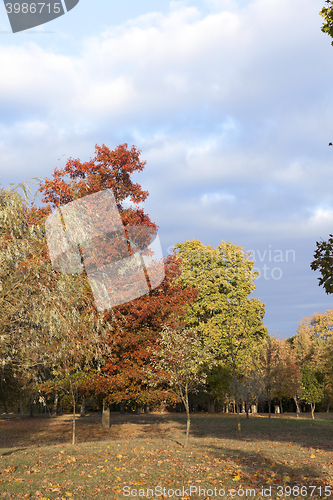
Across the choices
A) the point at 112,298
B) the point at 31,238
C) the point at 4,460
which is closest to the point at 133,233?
the point at 112,298

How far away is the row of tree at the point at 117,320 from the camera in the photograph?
1234cm

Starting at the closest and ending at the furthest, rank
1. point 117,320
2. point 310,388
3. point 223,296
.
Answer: point 117,320 < point 223,296 < point 310,388

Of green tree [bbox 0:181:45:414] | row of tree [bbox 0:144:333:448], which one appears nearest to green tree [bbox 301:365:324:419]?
row of tree [bbox 0:144:333:448]

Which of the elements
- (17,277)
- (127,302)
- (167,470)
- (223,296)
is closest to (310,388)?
(223,296)

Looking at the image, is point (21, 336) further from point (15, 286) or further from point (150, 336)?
point (150, 336)

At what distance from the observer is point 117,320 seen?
68.0 feet

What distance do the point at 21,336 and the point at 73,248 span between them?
3.59 meters

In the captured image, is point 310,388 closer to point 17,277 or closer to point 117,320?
point 117,320

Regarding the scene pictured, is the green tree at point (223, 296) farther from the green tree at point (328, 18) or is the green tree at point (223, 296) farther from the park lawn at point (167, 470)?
the green tree at point (328, 18)

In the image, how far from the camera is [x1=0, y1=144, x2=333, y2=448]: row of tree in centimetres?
1234

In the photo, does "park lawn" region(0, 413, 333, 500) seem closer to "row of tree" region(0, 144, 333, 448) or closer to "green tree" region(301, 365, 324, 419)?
"row of tree" region(0, 144, 333, 448)

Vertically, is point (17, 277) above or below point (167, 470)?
above

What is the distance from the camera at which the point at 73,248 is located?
575 inches

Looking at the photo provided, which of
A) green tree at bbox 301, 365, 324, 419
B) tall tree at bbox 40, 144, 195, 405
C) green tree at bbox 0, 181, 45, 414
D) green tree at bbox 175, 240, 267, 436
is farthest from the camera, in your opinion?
green tree at bbox 301, 365, 324, 419
